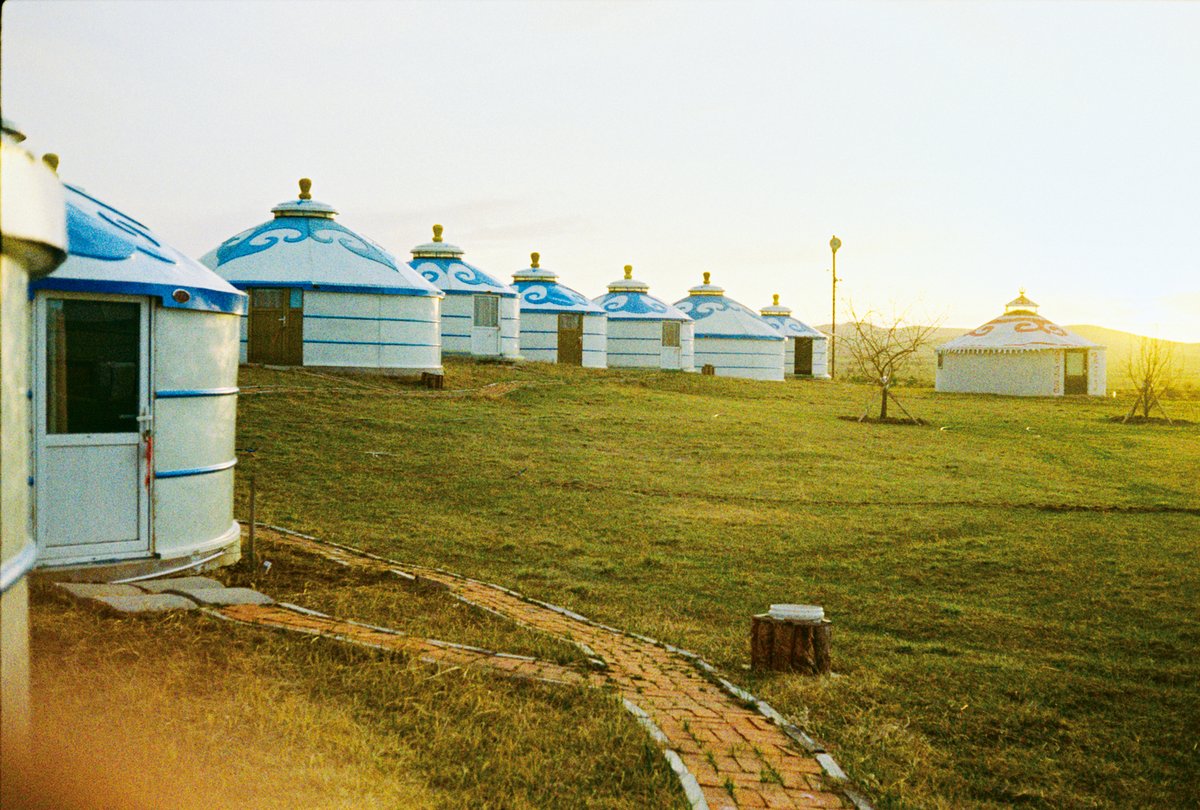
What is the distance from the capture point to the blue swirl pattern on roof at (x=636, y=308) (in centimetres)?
3506

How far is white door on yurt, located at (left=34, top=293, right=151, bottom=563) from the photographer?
6078 mm

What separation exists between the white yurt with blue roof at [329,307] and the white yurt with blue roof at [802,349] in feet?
80.7

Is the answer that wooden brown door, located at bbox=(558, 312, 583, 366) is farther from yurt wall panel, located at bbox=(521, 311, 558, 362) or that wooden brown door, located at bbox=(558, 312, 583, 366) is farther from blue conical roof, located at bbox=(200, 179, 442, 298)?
blue conical roof, located at bbox=(200, 179, 442, 298)

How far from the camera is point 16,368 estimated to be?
1.94 m

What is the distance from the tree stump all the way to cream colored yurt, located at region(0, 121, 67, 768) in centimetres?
411

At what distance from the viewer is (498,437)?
14797 mm

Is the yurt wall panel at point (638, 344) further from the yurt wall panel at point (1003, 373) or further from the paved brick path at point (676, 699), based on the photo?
the paved brick path at point (676, 699)

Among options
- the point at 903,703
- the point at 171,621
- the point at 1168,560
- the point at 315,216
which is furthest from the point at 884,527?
the point at 315,216

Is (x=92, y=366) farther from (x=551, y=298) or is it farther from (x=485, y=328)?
(x=551, y=298)

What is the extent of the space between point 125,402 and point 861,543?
616 cm

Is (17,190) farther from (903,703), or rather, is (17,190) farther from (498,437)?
(498,437)

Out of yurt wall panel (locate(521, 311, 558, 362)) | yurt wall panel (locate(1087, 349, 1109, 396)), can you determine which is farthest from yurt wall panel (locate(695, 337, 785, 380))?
yurt wall panel (locate(1087, 349, 1109, 396))

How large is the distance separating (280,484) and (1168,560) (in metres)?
8.00

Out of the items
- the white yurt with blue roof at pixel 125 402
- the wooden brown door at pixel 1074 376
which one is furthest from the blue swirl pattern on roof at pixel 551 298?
the white yurt with blue roof at pixel 125 402
